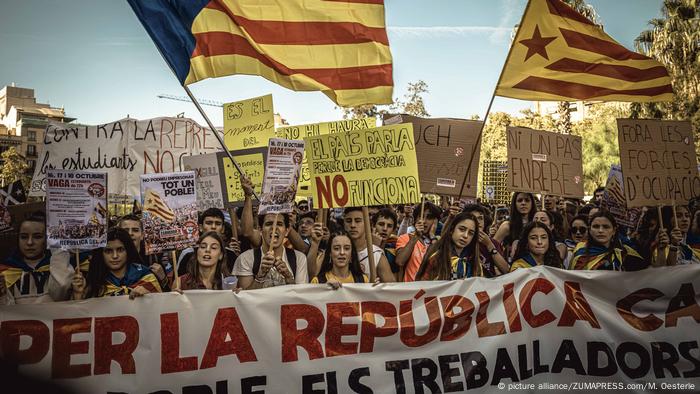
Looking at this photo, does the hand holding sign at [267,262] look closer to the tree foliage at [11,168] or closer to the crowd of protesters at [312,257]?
the crowd of protesters at [312,257]

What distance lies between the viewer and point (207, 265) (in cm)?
439

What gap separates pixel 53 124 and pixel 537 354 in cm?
805

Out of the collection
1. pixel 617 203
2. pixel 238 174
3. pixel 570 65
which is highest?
pixel 570 65

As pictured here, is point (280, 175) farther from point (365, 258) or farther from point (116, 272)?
point (116, 272)

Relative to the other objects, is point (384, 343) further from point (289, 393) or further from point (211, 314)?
point (211, 314)

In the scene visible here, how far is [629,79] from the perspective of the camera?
5668 mm

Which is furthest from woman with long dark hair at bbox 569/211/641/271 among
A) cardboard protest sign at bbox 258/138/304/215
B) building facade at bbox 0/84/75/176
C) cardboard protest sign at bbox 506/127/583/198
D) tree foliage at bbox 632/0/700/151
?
building facade at bbox 0/84/75/176

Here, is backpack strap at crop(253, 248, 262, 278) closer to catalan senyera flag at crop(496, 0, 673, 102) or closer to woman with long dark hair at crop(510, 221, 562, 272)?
woman with long dark hair at crop(510, 221, 562, 272)

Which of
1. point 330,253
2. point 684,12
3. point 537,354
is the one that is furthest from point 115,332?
point 684,12

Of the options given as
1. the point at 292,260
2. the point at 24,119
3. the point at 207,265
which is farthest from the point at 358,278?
the point at 24,119

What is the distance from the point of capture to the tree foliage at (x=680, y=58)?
1050 inches

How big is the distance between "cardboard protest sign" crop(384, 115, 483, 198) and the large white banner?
149 centimetres

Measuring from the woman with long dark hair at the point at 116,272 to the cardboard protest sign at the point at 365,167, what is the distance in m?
1.52

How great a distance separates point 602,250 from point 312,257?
2802mm
